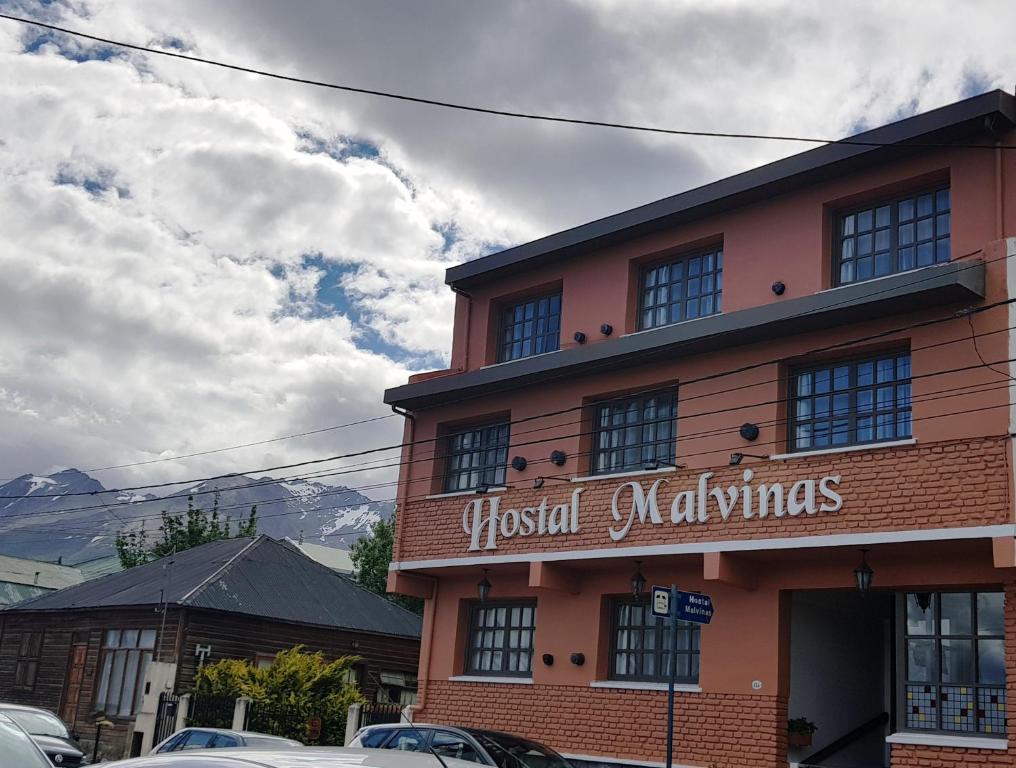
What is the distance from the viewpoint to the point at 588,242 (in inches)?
891

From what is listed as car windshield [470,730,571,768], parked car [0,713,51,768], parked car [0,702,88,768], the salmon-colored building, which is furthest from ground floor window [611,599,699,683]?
parked car [0,713,51,768]

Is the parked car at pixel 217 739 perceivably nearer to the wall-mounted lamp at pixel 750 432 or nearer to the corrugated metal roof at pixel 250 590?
the wall-mounted lamp at pixel 750 432

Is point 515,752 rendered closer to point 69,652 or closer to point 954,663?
point 954,663

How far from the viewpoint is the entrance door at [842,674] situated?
1884 centimetres

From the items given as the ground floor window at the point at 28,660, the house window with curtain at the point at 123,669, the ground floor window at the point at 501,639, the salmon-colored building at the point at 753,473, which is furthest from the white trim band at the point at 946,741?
the ground floor window at the point at 28,660

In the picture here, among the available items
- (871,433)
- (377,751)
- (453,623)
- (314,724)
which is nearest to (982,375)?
(871,433)

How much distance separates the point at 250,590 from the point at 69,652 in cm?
597

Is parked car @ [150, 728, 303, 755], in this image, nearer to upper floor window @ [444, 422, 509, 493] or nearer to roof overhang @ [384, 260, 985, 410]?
upper floor window @ [444, 422, 509, 493]

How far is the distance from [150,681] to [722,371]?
17245 mm

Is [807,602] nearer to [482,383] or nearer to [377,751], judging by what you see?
[482,383]

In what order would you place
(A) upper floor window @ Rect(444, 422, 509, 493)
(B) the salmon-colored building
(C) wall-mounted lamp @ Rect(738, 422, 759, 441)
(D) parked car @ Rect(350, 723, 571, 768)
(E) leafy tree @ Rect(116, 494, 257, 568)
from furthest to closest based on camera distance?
(E) leafy tree @ Rect(116, 494, 257, 568) < (A) upper floor window @ Rect(444, 422, 509, 493) < (C) wall-mounted lamp @ Rect(738, 422, 759, 441) < (B) the salmon-colored building < (D) parked car @ Rect(350, 723, 571, 768)

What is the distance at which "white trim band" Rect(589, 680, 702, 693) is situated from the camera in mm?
18984

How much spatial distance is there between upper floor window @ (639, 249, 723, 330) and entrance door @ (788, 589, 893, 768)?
5311mm

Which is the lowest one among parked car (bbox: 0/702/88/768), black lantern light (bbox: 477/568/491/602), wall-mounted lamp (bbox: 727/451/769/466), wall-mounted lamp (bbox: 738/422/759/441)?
parked car (bbox: 0/702/88/768)
